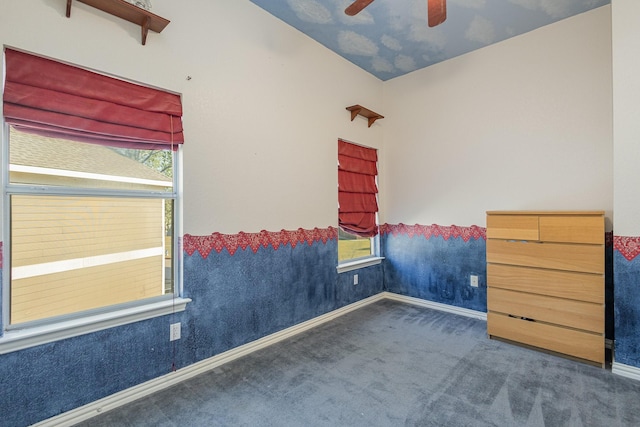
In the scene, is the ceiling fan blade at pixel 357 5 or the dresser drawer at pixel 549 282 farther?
the dresser drawer at pixel 549 282

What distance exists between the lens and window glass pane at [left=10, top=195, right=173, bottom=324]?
5.50 feet

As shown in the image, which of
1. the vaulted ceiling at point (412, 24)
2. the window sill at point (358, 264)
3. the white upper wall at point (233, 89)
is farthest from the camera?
the window sill at point (358, 264)

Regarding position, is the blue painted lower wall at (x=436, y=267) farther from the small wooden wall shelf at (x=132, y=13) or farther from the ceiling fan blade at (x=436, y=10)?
the small wooden wall shelf at (x=132, y=13)

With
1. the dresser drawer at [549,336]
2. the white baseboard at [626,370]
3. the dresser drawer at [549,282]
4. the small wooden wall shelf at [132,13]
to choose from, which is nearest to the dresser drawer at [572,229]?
the dresser drawer at [549,282]

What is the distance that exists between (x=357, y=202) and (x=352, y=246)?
0.57 meters

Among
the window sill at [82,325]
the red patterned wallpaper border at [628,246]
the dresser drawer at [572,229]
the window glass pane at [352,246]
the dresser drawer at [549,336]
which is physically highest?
the dresser drawer at [572,229]

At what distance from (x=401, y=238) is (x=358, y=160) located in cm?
118

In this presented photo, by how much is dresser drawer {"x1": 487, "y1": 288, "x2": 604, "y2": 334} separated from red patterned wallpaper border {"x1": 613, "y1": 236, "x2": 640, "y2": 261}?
435 millimetres

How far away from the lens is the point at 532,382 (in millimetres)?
2105

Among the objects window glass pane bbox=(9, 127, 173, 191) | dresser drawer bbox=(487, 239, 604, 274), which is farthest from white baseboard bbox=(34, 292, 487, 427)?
window glass pane bbox=(9, 127, 173, 191)

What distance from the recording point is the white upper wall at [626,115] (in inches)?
83.6

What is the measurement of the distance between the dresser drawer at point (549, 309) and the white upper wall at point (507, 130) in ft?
2.88

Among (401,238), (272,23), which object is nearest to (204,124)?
(272,23)

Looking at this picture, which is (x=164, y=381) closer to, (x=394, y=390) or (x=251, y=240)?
(x=251, y=240)
